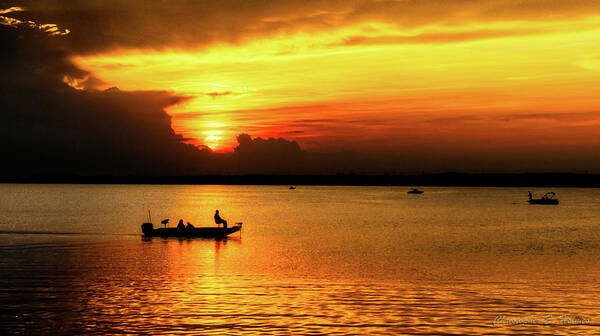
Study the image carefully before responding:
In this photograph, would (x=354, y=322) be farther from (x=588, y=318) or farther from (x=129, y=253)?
(x=129, y=253)

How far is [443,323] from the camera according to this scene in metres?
28.6

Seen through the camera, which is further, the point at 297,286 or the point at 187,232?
the point at 187,232

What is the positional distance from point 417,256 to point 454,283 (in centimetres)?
1668

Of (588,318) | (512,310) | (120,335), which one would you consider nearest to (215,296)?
(120,335)

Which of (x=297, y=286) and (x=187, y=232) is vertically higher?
(x=187, y=232)

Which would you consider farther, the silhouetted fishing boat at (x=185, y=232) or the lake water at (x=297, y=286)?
the silhouetted fishing boat at (x=185, y=232)

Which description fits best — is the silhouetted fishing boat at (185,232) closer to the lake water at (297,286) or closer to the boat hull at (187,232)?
the boat hull at (187,232)

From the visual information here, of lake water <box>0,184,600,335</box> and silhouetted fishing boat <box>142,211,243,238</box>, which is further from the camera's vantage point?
silhouetted fishing boat <box>142,211,243,238</box>

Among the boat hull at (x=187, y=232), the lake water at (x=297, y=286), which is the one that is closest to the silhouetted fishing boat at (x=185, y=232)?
the boat hull at (x=187, y=232)

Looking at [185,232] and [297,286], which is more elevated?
[185,232]

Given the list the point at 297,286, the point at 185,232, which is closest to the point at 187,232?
the point at 185,232

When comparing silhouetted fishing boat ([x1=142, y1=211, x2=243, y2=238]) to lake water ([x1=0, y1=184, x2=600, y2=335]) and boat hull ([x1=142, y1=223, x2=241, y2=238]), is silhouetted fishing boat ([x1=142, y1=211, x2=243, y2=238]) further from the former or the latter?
lake water ([x1=0, y1=184, x2=600, y2=335])

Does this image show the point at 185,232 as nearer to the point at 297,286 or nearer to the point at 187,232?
the point at 187,232

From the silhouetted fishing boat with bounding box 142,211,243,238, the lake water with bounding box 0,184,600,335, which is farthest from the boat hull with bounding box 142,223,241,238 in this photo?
the lake water with bounding box 0,184,600,335
